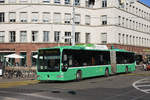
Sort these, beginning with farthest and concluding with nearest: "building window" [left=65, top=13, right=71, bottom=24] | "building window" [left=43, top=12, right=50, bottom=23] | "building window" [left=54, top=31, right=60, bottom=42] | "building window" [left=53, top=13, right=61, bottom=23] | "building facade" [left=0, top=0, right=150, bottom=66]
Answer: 1. "building window" [left=65, top=13, right=71, bottom=24]
2. "building window" [left=53, top=13, right=61, bottom=23]
3. "building window" [left=54, top=31, right=60, bottom=42]
4. "building window" [left=43, top=12, right=50, bottom=23]
5. "building facade" [left=0, top=0, right=150, bottom=66]

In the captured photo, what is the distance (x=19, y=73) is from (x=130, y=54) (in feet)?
44.9

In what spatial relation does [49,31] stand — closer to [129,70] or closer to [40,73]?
[129,70]

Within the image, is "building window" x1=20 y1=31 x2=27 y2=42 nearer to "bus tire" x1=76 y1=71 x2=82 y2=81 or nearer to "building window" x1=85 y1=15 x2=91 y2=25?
"building window" x1=85 y1=15 x2=91 y2=25

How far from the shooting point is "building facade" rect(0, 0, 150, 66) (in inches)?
1868

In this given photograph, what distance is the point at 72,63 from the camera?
20484mm

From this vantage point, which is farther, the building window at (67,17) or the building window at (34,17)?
the building window at (67,17)

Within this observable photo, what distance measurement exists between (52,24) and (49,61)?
2900 centimetres

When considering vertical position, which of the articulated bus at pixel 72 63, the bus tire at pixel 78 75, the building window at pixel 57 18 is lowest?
the bus tire at pixel 78 75

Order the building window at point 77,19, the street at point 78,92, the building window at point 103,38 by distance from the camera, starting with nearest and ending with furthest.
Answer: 1. the street at point 78,92
2. the building window at point 77,19
3. the building window at point 103,38

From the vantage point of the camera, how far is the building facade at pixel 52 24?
4744cm

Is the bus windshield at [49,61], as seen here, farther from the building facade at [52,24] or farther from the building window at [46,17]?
→ the building window at [46,17]

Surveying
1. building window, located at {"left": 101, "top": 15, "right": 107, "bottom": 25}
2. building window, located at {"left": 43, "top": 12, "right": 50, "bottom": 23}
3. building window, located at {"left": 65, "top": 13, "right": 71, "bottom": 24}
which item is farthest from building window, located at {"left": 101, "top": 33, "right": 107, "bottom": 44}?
building window, located at {"left": 43, "top": 12, "right": 50, "bottom": 23}

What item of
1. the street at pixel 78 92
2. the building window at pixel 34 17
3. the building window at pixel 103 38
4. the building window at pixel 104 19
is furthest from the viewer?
the building window at pixel 104 19

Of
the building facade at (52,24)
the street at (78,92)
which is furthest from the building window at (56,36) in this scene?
the street at (78,92)
